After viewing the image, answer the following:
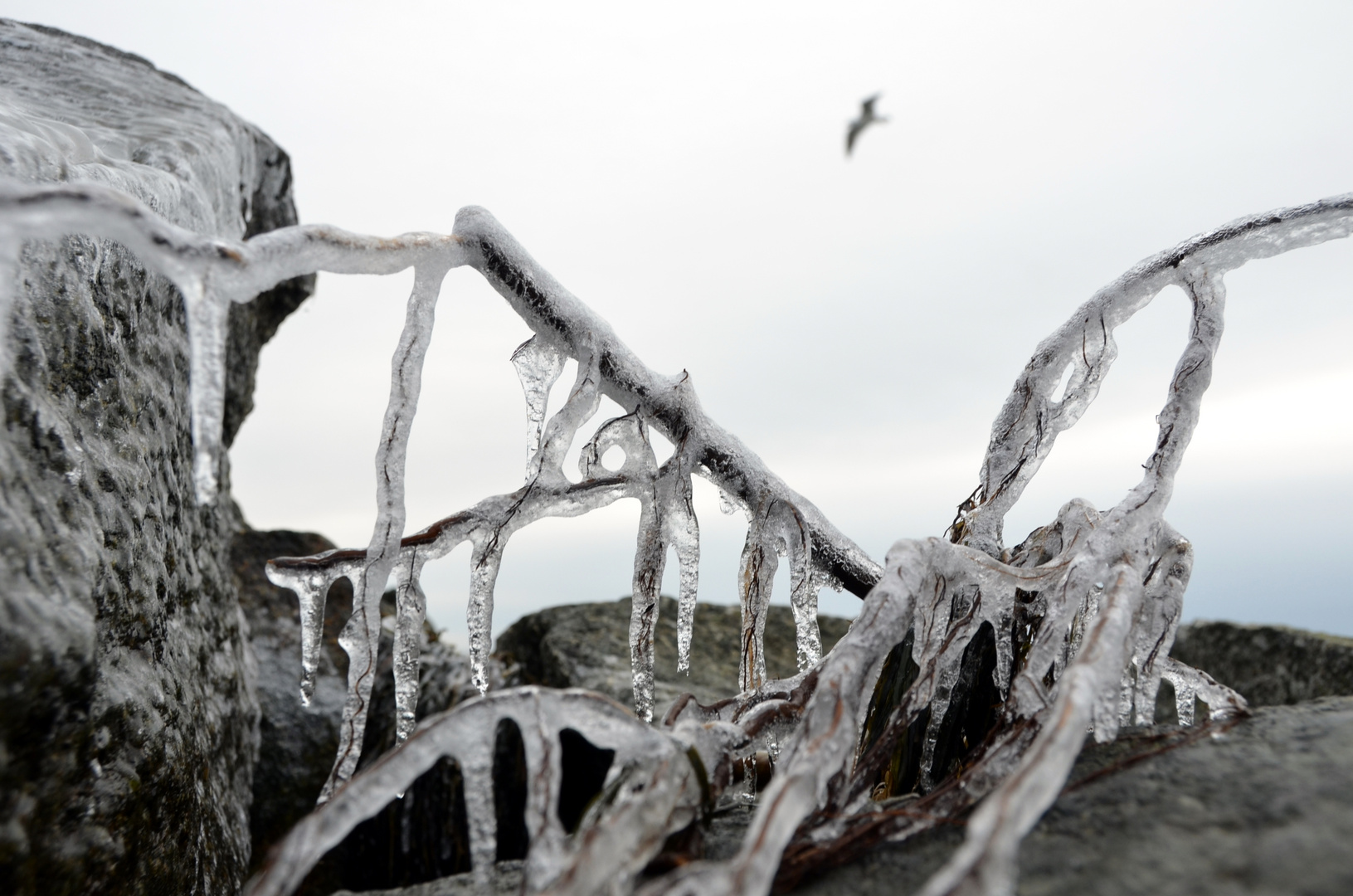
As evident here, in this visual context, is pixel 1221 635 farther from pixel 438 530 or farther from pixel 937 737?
pixel 438 530

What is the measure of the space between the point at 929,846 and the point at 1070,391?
5.55 ft

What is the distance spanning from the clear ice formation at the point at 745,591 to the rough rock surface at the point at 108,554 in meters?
0.33

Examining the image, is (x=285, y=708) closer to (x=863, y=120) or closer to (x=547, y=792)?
(x=547, y=792)

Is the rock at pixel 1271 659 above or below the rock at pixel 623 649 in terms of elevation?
below

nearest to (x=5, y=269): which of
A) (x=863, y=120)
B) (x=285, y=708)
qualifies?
(x=285, y=708)

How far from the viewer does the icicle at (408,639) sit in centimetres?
211

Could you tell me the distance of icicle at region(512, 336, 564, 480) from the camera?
2.32 metres

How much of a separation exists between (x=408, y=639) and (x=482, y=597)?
229mm

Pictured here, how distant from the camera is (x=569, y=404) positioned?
2.26m

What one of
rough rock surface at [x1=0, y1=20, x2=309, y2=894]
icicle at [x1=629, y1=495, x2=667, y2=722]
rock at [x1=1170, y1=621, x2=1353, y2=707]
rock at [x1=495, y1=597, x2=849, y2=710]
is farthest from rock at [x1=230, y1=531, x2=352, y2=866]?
rock at [x1=1170, y1=621, x2=1353, y2=707]

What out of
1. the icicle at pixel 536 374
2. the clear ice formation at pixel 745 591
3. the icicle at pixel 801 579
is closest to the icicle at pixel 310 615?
the clear ice formation at pixel 745 591

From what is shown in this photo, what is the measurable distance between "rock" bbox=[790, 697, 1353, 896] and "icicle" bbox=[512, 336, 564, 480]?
4.94 ft

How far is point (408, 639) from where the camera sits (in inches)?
84.2

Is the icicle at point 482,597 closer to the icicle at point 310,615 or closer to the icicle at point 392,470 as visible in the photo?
the icicle at point 392,470
